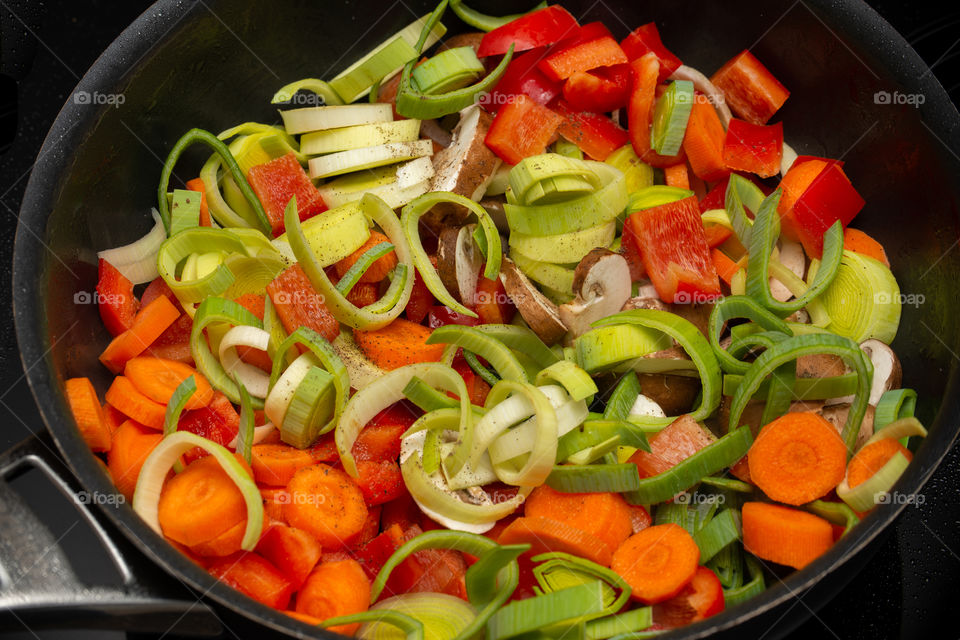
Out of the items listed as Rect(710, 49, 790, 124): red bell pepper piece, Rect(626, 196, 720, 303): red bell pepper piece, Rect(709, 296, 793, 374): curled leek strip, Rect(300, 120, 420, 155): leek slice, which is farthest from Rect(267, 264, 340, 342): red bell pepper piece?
Rect(710, 49, 790, 124): red bell pepper piece

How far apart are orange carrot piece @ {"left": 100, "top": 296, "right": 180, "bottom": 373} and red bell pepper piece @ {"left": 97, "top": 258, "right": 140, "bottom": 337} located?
22 mm

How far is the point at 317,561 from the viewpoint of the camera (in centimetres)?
192

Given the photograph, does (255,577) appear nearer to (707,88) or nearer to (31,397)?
(31,397)

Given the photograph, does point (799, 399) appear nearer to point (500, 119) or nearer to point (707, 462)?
point (707, 462)

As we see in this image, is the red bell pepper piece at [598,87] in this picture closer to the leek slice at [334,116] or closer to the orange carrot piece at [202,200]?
the leek slice at [334,116]

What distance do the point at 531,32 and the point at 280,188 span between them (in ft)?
2.89

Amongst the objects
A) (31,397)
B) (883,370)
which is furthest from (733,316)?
(31,397)

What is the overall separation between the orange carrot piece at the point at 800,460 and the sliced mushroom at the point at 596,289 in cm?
53

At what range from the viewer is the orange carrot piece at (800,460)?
1914mm

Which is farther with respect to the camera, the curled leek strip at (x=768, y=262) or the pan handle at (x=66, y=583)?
the curled leek strip at (x=768, y=262)

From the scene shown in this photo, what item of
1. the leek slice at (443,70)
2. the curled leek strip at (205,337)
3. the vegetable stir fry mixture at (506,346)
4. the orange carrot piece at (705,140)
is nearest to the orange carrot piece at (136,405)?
the vegetable stir fry mixture at (506,346)

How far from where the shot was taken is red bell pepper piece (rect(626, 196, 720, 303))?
7.11 ft

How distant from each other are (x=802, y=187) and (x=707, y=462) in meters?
0.88

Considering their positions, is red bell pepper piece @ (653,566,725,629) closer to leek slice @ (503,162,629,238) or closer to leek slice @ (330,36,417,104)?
leek slice @ (503,162,629,238)
